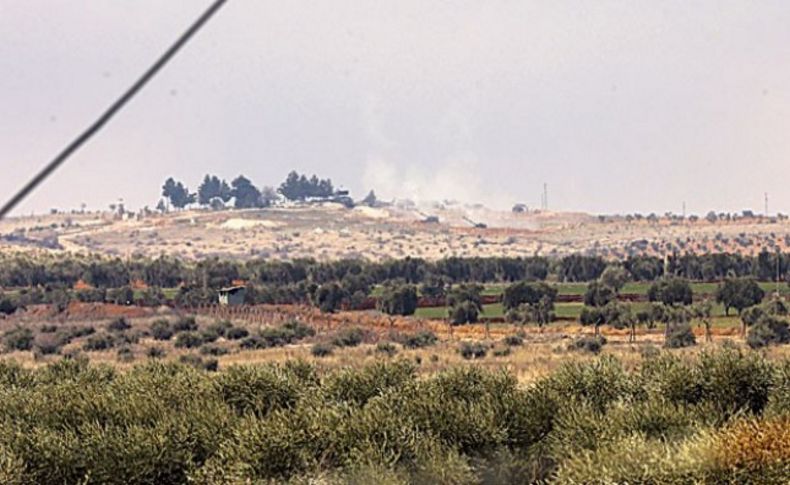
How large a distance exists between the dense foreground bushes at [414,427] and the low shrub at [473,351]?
1266 inches

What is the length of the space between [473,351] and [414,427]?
40.8 m

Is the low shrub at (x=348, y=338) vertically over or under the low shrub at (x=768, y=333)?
under

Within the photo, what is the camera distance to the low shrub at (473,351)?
64.8m

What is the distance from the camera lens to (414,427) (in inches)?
1009

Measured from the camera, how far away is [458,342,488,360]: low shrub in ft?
213

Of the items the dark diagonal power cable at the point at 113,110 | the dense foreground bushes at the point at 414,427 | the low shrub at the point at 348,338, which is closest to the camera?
the dark diagonal power cable at the point at 113,110

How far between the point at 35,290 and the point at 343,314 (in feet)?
105

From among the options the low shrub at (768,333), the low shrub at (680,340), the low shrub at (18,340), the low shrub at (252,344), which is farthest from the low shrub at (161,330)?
the low shrub at (768,333)

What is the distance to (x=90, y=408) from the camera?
28.6 m

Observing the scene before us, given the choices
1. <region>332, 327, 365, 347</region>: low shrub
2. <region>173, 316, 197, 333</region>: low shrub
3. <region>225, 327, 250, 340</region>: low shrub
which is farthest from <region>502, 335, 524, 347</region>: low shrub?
<region>173, 316, 197, 333</region>: low shrub

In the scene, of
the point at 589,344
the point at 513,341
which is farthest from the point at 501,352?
the point at 513,341

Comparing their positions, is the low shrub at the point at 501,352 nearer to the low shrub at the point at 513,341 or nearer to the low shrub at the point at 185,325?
the low shrub at the point at 513,341

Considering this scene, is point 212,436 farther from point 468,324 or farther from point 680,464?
point 468,324

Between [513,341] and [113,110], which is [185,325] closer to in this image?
[513,341]
